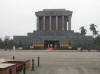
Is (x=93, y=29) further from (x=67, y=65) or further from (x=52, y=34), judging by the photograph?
(x=67, y=65)

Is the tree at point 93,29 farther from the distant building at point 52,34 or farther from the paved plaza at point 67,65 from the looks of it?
the paved plaza at point 67,65

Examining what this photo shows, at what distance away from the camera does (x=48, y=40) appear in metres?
107

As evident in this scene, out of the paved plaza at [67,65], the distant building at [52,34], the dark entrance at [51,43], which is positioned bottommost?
the paved plaza at [67,65]

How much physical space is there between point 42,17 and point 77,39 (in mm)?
35090

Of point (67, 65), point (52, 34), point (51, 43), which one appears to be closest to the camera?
point (67, 65)

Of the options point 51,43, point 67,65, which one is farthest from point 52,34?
point 67,65

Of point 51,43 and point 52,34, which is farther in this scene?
A: point 51,43

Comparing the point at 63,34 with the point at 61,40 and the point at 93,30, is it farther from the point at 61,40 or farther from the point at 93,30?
the point at 93,30

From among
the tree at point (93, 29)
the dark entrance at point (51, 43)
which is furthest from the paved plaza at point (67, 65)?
the tree at point (93, 29)

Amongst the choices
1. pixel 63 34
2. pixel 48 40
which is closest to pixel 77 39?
pixel 63 34

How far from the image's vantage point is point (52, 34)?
109 metres

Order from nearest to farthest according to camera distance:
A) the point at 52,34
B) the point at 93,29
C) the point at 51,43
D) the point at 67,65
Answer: the point at 67,65, the point at 52,34, the point at 51,43, the point at 93,29

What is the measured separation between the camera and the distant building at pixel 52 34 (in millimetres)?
104312

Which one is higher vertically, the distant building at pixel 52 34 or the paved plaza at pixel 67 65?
the distant building at pixel 52 34
